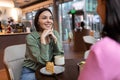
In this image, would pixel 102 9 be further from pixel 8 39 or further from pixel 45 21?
pixel 8 39

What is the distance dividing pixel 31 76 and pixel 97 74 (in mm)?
1219

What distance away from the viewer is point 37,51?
176 cm

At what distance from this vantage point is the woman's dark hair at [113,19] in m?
0.69

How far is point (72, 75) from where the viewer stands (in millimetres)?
1444

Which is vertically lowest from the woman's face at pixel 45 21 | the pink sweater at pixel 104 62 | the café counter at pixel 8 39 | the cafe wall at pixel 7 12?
the café counter at pixel 8 39

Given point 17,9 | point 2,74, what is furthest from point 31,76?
point 17,9

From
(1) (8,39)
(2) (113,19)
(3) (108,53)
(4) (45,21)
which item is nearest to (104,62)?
(3) (108,53)

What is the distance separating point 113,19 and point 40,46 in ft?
3.89

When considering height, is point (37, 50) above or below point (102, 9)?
below

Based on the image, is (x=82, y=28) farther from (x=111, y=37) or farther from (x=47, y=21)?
(x=111, y=37)

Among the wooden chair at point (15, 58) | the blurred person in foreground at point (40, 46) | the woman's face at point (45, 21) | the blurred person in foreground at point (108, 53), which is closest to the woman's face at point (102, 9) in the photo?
the blurred person in foreground at point (108, 53)

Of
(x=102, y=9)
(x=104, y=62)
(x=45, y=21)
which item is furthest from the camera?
(x=45, y=21)

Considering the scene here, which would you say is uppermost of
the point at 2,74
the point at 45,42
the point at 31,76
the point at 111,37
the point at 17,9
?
the point at 17,9

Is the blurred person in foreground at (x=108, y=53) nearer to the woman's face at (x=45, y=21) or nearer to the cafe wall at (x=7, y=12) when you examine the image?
the woman's face at (x=45, y=21)
